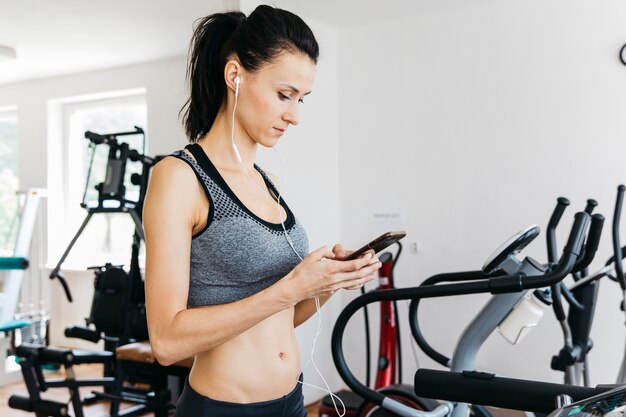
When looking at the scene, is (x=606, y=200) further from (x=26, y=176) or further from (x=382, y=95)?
(x=26, y=176)

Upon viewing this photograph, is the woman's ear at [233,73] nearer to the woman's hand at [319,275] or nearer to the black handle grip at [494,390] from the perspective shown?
the woman's hand at [319,275]

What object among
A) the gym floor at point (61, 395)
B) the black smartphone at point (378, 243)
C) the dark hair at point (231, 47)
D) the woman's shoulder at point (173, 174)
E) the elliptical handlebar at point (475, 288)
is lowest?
the gym floor at point (61, 395)

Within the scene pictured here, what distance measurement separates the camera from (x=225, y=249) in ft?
3.65

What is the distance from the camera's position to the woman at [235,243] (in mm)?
1021

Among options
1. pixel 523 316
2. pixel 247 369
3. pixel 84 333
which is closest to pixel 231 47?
pixel 247 369

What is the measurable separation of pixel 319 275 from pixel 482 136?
2969mm

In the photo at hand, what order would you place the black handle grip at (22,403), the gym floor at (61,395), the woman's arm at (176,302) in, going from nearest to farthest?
the woman's arm at (176,302) → the black handle grip at (22,403) → the gym floor at (61,395)

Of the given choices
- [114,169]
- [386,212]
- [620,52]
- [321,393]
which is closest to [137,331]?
[114,169]

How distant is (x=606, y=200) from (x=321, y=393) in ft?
6.91

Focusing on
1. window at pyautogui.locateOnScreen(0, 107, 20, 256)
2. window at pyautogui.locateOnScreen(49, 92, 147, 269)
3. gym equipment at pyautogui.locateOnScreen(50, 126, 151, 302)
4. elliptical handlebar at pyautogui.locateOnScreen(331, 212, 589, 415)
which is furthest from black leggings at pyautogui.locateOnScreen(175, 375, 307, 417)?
window at pyautogui.locateOnScreen(0, 107, 20, 256)

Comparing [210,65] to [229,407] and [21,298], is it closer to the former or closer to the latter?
[229,407]

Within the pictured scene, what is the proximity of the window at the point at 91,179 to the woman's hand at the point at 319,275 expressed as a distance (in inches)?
180

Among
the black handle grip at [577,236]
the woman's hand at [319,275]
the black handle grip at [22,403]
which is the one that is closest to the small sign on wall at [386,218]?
the black handle grip at [577,236]

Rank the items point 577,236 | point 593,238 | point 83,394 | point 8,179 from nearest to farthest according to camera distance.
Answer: point 577,236 → point 593,238 → point 83,394 → point 8,179
